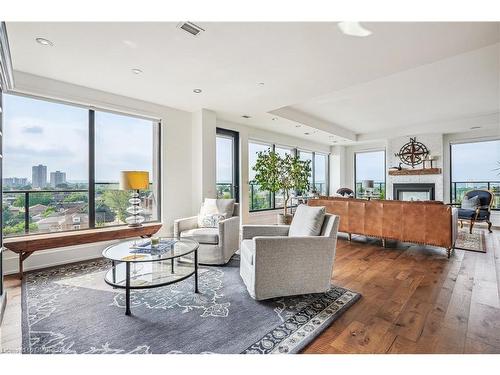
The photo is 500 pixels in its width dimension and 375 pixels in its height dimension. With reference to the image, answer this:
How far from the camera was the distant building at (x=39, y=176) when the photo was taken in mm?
3314

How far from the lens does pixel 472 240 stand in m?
4.62

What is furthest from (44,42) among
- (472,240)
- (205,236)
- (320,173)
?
(320,173)

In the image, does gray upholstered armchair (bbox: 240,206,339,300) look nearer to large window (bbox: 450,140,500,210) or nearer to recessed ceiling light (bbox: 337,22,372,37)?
recessed ceiling light (bbox: 337,22,372,37)

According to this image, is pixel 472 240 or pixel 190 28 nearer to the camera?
pixel 190 28

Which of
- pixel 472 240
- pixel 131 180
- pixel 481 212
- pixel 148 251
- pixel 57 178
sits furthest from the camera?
pixel 481 212

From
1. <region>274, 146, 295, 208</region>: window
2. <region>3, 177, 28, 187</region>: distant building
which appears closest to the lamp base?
<region>3, 177, 28, 187</region>: distant building

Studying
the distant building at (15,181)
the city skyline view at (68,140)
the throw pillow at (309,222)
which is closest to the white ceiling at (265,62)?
the city skyline view at (68,140)

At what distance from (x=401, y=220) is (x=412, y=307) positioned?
6.91ft

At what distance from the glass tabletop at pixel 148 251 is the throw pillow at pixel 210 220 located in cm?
86

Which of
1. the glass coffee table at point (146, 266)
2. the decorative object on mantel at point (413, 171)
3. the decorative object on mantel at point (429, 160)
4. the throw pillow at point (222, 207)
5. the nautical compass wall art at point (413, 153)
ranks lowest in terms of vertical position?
the glass coffee table at point (146, 266)

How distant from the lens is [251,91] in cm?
374

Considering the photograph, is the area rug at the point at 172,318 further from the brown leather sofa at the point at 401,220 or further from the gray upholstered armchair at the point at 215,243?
the brown leather sofa at the point at 401,220

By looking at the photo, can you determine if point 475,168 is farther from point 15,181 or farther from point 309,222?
point 15,181
